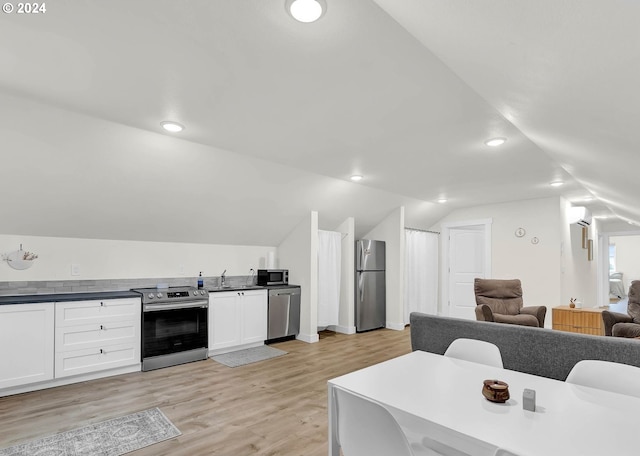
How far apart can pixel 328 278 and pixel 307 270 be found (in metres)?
0.71

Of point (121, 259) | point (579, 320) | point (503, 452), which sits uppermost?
point (121, 259)

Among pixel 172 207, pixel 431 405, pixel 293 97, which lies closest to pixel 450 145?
pixel 293 97

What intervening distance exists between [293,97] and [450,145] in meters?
1.86

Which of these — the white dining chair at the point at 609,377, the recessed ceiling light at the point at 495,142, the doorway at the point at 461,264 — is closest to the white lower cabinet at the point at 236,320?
the recessed ceiling light at the point at 495,142

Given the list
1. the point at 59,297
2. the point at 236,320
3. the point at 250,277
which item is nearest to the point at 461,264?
the point at 250,277

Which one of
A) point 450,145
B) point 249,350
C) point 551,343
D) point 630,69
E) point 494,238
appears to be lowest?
point 249,350

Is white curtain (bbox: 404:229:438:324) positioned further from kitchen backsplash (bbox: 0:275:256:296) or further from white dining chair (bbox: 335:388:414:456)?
white dining chair (bbox: 335:388:414:456)

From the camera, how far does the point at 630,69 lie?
1.35m

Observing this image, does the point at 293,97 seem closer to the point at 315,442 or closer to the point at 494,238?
the point at 315,442

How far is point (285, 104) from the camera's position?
270 cm

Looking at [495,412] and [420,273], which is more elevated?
[420,273]

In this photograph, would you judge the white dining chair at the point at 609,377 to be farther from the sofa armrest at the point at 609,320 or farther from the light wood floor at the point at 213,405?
the sofa armrest at the point at 609,320

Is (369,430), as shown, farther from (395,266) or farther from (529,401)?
(395,266)

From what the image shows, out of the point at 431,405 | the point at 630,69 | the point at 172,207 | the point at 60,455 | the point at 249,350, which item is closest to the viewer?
the point at 630,69
